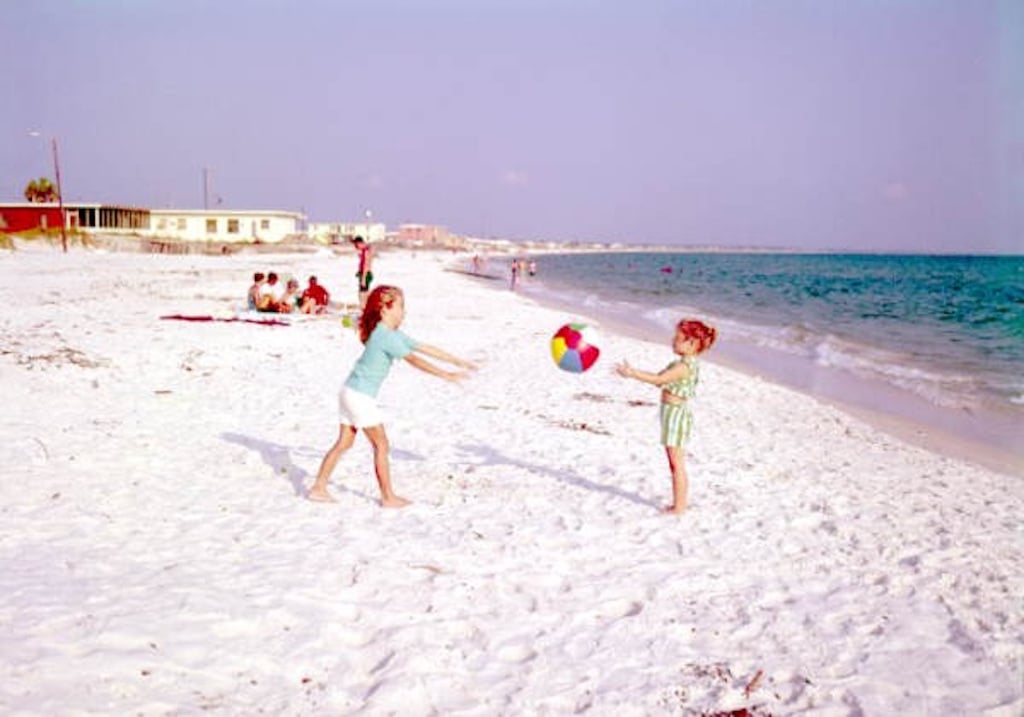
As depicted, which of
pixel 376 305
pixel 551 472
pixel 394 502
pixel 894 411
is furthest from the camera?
Answer: pixel 894 411

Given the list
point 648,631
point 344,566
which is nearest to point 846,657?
point 648,631

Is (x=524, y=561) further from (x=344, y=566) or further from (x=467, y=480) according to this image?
(x=467, y=480)

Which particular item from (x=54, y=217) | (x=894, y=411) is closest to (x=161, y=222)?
(x=54, y=217)

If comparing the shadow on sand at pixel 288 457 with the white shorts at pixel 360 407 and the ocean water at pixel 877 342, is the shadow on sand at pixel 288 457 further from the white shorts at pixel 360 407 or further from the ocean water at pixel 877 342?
the ocean water at pixel 877 342

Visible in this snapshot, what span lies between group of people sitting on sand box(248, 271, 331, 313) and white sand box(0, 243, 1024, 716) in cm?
738

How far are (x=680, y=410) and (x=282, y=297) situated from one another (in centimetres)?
1350

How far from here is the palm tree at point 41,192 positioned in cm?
6084

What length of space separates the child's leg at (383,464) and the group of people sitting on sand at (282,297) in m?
12.4

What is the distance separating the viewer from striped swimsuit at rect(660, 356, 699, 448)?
569 cm

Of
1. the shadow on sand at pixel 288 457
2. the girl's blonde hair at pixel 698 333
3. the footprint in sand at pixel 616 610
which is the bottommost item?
the shadow on sand at pixel 288 457

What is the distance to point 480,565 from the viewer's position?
4777 mm

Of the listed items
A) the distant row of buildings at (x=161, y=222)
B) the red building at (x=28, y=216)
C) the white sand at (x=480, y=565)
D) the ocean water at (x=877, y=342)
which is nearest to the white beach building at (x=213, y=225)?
the distant row of buildings at (x=161, y=222)

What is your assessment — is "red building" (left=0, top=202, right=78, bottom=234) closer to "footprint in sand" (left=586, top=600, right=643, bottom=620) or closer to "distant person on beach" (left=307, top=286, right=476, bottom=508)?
"distant person on beach" (left=307, top=286, right=476, bottom=508)

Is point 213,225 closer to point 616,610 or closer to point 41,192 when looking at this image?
point 41,192
